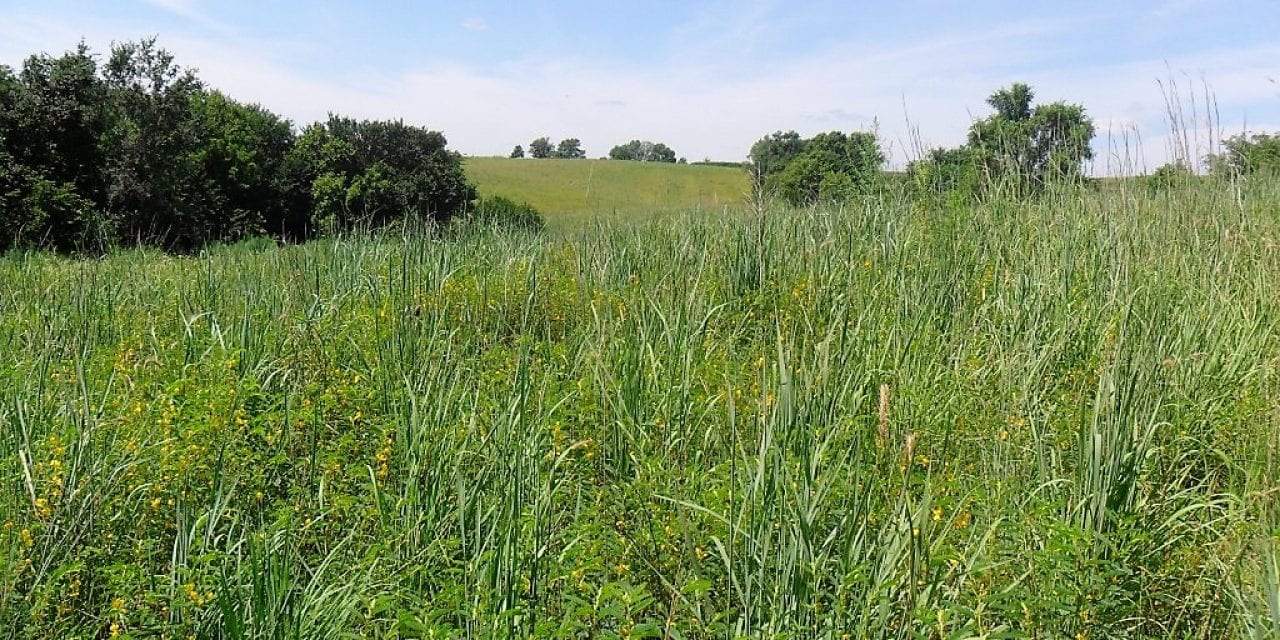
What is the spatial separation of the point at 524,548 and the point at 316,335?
214 centimetres

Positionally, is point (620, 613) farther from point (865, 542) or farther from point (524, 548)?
point (865, 542)

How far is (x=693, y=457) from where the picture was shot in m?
2.40

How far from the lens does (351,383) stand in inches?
122

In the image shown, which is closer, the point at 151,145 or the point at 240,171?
the point at 151,145

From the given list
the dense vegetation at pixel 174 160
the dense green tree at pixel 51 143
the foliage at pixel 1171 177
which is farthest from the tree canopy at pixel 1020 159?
the dense green tree at pixel 51 143

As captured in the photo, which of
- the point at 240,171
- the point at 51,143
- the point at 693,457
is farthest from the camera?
the point at 240,171

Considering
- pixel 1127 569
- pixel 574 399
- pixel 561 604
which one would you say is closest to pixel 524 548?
pixel 561 604

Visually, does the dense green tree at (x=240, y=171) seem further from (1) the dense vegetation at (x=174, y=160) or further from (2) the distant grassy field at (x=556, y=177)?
(2) the distant grassy field at (x=556, y=177)

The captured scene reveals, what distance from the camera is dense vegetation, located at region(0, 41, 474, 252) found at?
23.2 metres

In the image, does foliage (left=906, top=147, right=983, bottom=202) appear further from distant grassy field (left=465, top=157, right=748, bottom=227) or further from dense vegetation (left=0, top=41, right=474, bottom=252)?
distant grassy field (left=465, top=157, right=748, bottom=227)

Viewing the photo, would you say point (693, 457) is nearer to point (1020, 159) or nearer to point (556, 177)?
point (1020, 159)

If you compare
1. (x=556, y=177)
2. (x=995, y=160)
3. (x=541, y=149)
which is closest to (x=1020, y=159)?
(x=995, y=160)

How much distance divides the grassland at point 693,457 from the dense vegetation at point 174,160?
43.0 feet

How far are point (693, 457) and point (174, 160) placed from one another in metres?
31.3
